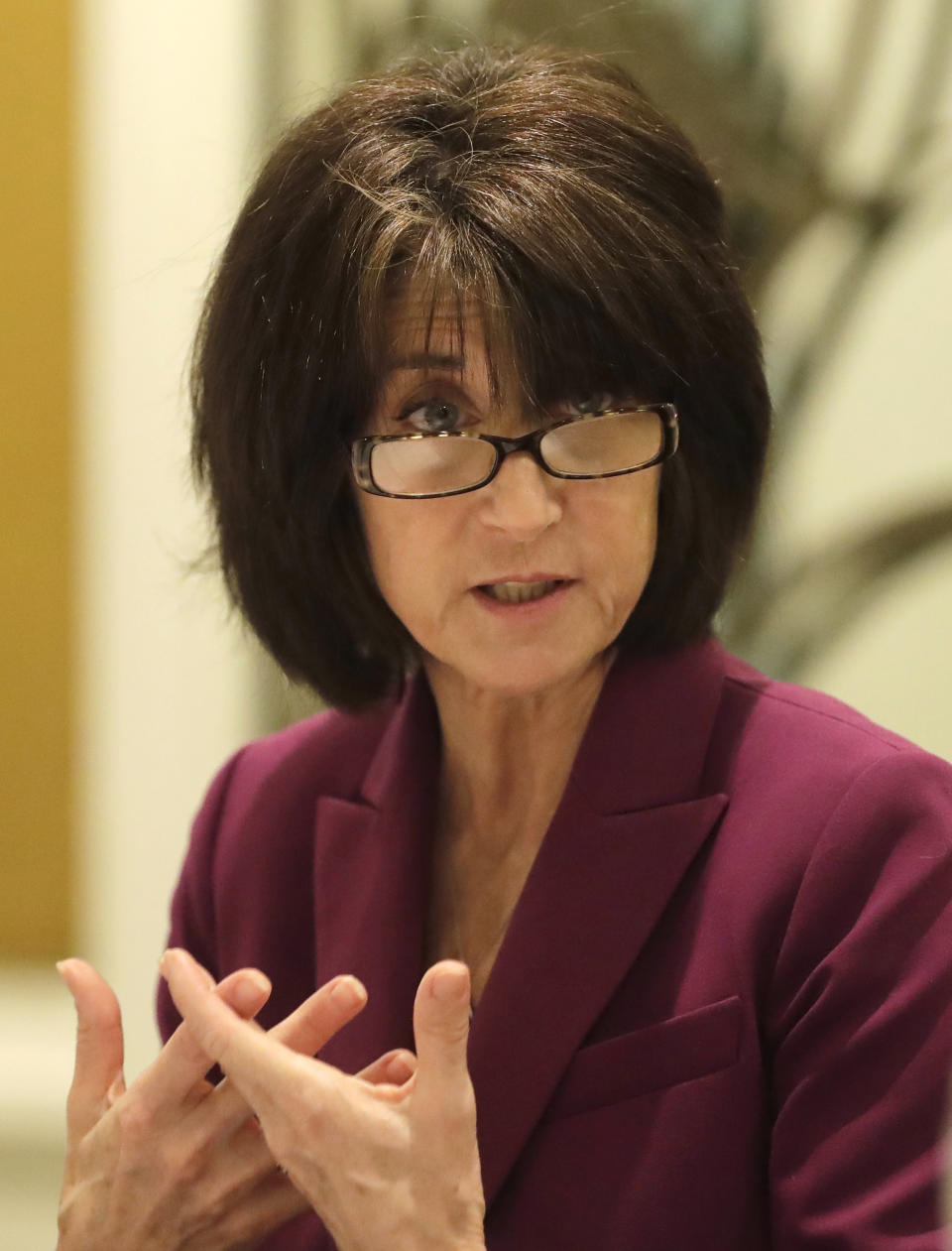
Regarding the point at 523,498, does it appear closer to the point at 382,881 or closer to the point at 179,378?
the point at 382,881

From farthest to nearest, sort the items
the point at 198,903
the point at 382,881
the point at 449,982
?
the point at 198,903 < the point at 382,881 < the point at 449,982

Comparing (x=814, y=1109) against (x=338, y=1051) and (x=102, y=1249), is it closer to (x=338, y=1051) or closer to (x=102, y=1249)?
(x=338, y=1051)

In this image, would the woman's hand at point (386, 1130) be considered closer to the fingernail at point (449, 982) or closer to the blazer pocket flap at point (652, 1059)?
the fingernail at point (449, 982)

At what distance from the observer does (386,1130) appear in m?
Answer: 0.91

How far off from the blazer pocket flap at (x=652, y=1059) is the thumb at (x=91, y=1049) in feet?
1.09

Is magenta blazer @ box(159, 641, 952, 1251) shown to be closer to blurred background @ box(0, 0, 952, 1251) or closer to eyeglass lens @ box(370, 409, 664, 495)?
eyeglass lens @ box(370, 409, 664, 495)

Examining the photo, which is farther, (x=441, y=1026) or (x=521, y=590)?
(x=521, y=590)

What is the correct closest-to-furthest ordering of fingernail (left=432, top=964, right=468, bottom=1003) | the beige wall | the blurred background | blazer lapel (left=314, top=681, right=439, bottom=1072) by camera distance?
fingernail (left=432, top=964, right=468, bottom=1003), blazer lapel (left=314, top=681, right=439, bottom=1072), the blurred background, the beige wall

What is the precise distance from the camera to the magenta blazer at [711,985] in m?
0.92

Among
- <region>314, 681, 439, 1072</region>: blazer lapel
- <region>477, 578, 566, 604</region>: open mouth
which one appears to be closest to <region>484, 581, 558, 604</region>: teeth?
<region>477, 578, 566, 604</region>: open mouth

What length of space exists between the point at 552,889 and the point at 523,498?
0.29 metres

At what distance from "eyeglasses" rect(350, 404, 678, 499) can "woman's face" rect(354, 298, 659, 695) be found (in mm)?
10

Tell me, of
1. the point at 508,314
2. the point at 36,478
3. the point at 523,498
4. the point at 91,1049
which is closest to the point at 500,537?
the point at 523,498

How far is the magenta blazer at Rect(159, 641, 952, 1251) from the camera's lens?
0.92 metres
